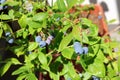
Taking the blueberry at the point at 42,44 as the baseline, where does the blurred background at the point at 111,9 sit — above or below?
below

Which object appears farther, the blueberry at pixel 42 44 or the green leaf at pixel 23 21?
the green leaf at pixel 23 21

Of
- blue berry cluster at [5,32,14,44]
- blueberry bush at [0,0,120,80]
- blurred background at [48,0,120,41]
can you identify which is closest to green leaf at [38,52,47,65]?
blueberry bush at [0,0,120,80]

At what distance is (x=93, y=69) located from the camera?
1219mm

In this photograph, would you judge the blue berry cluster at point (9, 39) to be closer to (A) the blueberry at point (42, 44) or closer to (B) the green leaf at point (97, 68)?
(A) the blueberry at point (42, 44)

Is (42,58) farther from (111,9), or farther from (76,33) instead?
(111,9)

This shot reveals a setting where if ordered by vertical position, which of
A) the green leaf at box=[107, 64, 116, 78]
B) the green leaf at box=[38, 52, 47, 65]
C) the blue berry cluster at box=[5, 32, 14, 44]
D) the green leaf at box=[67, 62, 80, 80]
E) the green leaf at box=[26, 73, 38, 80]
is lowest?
the green leaf at box=[107, 64, 116, 78]

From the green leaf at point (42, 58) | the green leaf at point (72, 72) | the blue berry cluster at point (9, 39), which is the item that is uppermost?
the blue berry cluster at point (9, 39)

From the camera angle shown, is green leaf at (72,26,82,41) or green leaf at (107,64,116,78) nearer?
green leaf at (72,26,82,41)

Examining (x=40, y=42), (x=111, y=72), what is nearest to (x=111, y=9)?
(x=111, y=72)

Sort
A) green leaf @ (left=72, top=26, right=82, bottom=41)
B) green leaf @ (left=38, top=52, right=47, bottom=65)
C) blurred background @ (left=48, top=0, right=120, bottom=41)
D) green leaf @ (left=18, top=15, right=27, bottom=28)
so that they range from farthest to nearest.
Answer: blurred background @ (left=48, top=0, right=120, bottom=41)
green leaf @ (left=18, top=15, right=27, bottom=28)
green leaf @ (left=38, top=52, right=47, bottom=65)
green leaf @ (left=72, top=26, right=82, bottom=41)

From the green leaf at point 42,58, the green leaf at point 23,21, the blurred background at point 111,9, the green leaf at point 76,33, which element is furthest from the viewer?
the blurred background at point 111,9

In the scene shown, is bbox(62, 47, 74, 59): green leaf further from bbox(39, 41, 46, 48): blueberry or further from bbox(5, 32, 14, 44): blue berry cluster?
bbox(5, 32, 14, 44): blue berry cluster

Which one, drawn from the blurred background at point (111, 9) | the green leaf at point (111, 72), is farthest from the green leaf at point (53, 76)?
the blurred background at point (111, 9)

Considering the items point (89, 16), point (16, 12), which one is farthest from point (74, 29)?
point (89, 16)
